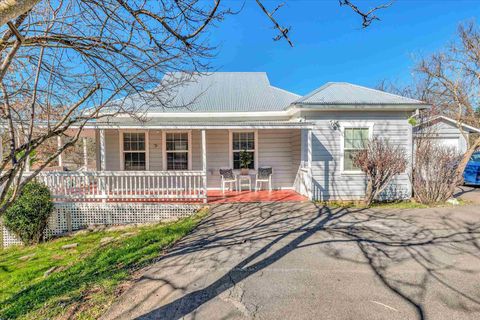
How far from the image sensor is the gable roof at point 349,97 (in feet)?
28.7

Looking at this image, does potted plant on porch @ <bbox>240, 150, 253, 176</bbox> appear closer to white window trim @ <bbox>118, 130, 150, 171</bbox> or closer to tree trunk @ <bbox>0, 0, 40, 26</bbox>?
white window trim @ <bbox>118, 130, 150, 171</bbox>

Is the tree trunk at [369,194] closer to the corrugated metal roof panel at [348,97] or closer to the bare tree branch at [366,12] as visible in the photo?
the corrugated metal roof panel at [348,97]

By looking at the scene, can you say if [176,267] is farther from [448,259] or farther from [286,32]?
[448,259]

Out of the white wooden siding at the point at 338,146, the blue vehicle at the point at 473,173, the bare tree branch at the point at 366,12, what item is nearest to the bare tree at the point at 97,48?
the bare tree branch at the point at 366,12

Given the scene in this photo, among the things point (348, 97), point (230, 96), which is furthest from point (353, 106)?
point (230, 96)

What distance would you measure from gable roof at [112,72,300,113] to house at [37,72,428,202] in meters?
0.05

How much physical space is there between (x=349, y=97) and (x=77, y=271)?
942cm

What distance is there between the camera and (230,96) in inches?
476

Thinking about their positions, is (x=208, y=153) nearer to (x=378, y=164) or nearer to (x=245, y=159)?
(x=245, y=159)

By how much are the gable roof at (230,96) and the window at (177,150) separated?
1059 mm

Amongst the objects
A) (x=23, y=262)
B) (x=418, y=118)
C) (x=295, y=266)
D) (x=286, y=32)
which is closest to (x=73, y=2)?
(x=286, y=32)

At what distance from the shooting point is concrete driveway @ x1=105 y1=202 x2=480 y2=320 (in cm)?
291

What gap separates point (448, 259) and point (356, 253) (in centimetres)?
140

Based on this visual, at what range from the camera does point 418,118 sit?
9.69 meters
